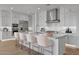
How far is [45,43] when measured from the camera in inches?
66.2

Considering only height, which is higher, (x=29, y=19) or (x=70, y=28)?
(x=29, y=19)

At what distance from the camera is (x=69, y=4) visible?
162 centimetres

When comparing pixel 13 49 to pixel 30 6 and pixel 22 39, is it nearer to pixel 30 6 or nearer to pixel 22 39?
pixel 22 39

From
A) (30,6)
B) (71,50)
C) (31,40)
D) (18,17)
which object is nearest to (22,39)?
(31,40)

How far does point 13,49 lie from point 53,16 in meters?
0.66

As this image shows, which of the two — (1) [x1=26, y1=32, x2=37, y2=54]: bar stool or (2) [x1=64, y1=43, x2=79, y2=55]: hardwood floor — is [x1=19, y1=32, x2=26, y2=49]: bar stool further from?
(2) [x1=64, y1=43, x2=79, y2=55]: hardwood floor

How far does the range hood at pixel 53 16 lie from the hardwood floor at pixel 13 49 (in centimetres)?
37

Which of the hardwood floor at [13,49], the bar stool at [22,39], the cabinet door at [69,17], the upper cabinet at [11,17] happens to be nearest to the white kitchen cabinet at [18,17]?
the upper cabinet at [11,17]

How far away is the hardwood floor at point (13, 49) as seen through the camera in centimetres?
165

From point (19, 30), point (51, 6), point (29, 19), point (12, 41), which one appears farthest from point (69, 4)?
point (12, 41)

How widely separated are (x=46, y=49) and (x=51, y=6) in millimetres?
537

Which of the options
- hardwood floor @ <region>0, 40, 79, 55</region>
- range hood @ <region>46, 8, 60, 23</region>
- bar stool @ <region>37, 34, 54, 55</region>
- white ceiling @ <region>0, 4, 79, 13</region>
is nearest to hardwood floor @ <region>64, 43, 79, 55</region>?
hardwood floor @ <region>0, 40, 79, 55</region>

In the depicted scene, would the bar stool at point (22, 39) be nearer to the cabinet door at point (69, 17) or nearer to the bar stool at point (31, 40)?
the bar stool at point (31, 40)
